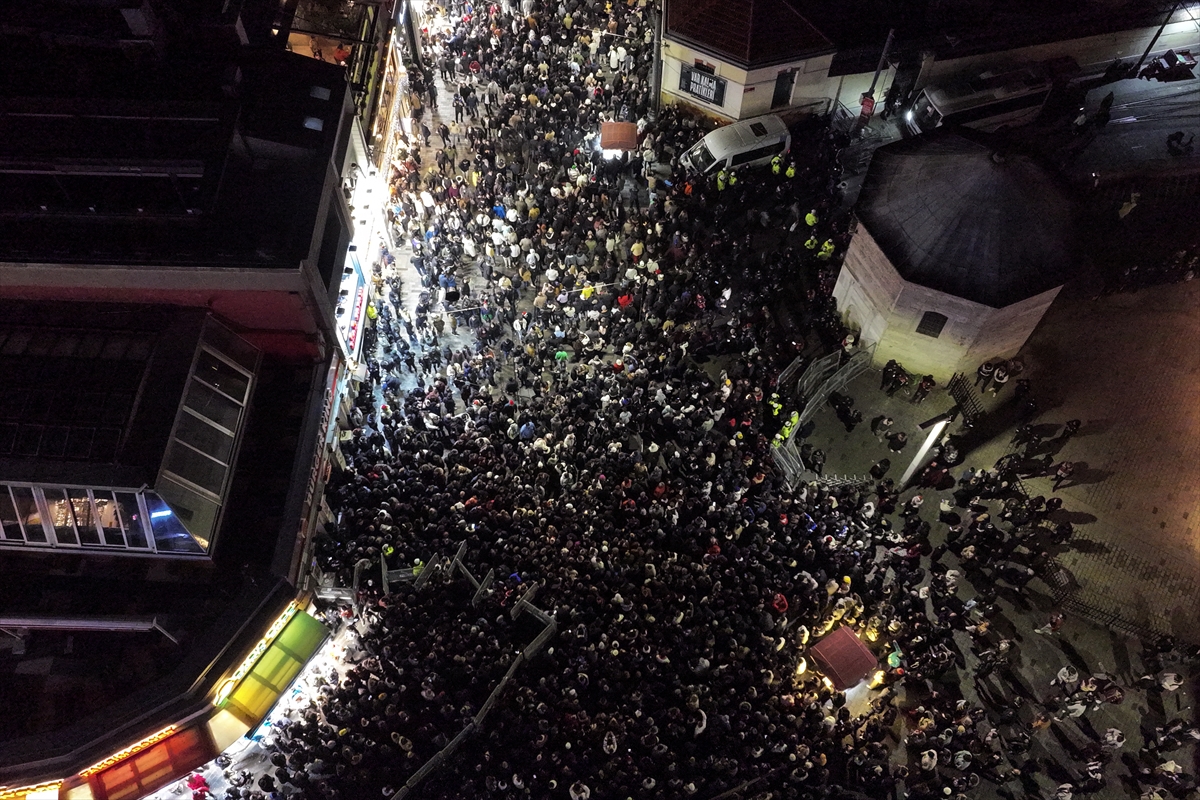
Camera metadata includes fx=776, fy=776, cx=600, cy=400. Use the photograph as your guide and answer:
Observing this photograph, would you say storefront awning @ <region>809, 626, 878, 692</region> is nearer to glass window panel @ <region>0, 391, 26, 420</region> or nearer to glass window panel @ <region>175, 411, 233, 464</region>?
glass window panel @ <region>175, 411, 233, 464</region>

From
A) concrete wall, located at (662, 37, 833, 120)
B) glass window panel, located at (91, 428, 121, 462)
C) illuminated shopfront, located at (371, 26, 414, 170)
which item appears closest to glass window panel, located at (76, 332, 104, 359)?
glass window panel, located at (91, 428, 121, 462)

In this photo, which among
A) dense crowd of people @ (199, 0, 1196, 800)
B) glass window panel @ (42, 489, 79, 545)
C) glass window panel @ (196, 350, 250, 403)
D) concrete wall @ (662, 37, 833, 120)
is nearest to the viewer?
glass window panel @ (42, 489, 79, 545)

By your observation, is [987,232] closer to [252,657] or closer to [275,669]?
[275,669]

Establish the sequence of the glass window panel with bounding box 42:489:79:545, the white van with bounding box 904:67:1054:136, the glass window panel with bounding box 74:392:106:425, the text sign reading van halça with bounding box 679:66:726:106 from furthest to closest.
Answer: the text sign reading van halça with bounding box 679:66:726:106 < the white van with bounding box 904:67:1054:136 < the glass window panel with bounding box 74:392:106:425 < the glass window panel with bounding box 42:489:79:545

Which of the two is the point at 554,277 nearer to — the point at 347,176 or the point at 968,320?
the point at 347,176

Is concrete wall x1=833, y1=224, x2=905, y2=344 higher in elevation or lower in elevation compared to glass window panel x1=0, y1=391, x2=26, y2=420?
higher

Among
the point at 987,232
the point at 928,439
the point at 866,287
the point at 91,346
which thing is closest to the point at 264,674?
the point at 91,346
